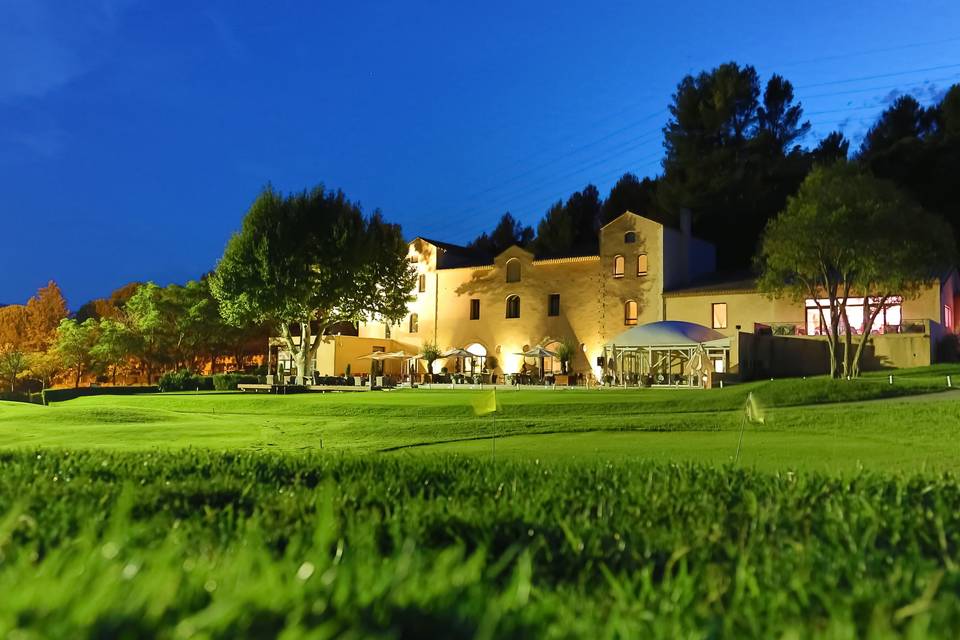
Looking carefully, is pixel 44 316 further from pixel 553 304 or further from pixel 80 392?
pixel 553 304

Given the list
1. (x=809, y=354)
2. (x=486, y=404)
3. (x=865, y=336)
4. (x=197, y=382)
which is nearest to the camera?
(x=486, y=404)

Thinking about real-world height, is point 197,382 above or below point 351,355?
below

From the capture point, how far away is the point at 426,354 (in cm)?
5272

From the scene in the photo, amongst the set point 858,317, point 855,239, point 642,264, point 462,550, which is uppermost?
point 642,264

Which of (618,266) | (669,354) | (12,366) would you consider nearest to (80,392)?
(12,366)

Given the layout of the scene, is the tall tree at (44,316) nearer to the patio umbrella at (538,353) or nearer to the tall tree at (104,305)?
the tall tree at (104,305)

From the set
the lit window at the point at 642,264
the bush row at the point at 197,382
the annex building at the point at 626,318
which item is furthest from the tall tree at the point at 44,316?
the lit window at the point at 642,264

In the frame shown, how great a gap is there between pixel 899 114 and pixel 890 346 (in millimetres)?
24762

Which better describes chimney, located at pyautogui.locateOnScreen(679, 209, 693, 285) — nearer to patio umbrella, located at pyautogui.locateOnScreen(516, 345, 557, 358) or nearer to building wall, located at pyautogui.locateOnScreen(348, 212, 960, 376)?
building wall, located at pyautogui.locateOnScreen(348, 212, 960, 376)

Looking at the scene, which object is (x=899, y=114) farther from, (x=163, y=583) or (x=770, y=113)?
(x=163, y=583)

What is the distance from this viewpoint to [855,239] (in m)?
32.0

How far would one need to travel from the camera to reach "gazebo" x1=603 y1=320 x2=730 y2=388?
3789cm

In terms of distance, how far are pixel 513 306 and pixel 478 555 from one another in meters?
51.2

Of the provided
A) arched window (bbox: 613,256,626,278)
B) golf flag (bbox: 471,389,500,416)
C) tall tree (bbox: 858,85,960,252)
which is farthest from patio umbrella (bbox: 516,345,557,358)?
golf flag (bbox: 471,389,500,416)
